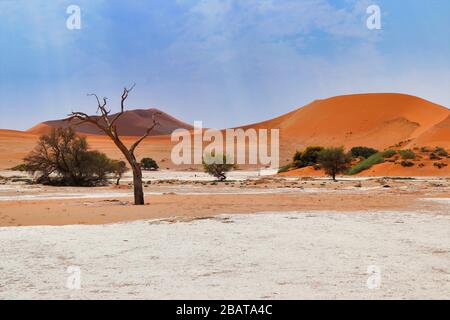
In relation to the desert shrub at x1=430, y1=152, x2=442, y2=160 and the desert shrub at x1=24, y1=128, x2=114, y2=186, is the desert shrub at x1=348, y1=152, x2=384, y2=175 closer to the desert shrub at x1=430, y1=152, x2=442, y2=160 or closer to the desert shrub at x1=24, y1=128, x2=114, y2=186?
the desert shrub at x1=430, y1=152, x2=442, y2=160

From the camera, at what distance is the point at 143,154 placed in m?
94.6

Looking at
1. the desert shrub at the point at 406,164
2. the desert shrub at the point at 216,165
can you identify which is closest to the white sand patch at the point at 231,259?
the desert shrub at the point at 216,165

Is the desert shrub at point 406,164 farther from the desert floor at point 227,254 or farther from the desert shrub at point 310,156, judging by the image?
the desert floor at point 227,254

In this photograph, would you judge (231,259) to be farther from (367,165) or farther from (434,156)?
(434,156)

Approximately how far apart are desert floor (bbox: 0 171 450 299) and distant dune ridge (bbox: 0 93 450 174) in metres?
60.6

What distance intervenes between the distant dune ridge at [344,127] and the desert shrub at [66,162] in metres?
34.3

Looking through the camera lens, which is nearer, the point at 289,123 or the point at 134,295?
the point at 134,295

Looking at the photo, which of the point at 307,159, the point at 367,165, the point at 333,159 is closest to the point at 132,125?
the point at 307,159

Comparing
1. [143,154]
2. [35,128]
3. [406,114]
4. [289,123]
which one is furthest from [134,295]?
[35,128]

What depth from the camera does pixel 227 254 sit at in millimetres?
10320

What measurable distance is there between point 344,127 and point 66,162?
85.1m
